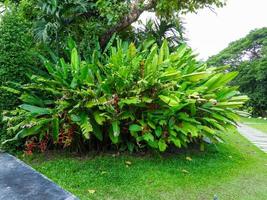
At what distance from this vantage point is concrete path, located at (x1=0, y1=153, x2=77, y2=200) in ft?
7.08

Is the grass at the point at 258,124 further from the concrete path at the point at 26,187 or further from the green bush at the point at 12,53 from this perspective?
the concrete path at the point at 26,187

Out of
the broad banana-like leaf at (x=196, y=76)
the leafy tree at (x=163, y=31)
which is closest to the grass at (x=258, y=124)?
the leafy tree at (x=163, y=31)

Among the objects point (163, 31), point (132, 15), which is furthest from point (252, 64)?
point (132, 15)

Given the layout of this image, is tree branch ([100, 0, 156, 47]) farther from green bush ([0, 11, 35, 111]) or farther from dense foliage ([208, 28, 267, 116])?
dense foliage ([208, 28, 267, 116])

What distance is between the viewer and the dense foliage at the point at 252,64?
65.8 feet

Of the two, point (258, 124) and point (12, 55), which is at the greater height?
point (12, 55)

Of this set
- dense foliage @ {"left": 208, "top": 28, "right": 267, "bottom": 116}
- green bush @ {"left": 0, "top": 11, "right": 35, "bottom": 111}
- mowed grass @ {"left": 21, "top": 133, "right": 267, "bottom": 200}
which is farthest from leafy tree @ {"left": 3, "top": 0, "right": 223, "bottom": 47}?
dense foliage @ {"left": 208, "top": 28, "right": 267, "bottom": 116}

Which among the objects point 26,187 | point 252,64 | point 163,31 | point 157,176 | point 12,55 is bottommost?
point 157,176

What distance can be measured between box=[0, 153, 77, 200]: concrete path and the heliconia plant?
2.96 feet

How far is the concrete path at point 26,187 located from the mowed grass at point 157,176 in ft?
1.62

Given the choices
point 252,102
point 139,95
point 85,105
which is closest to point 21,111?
point 85,105

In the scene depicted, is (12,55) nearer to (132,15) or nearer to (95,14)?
(95,14)

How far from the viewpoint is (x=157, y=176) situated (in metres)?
3.42

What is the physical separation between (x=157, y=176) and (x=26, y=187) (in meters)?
1.52
